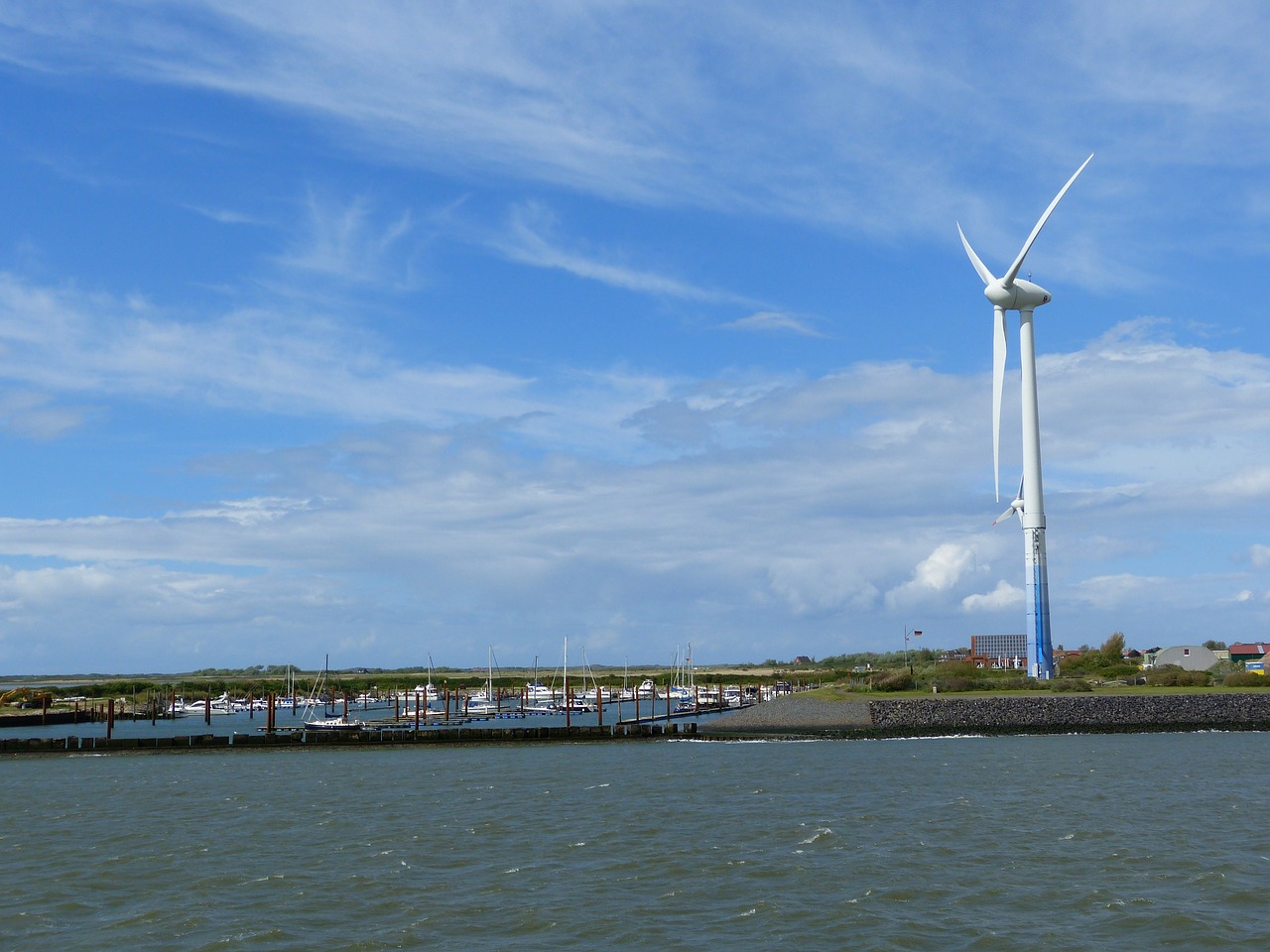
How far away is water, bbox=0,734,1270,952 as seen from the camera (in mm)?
26938

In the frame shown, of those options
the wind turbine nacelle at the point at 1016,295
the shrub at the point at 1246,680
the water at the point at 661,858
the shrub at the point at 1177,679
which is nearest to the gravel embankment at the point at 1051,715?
the shrub at the point at 1246,680

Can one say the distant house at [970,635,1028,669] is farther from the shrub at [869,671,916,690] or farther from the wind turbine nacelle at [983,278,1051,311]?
the wind turbine nacelle at [983,278,1051,311]

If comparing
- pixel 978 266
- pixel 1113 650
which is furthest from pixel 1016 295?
pixel 1113 650

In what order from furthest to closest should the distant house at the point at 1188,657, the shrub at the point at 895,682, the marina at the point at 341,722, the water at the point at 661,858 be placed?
the distant house at the point at 1188,657 → the shrub at the point at 895,682 → the marina at the point at 341,722 → the water at the point at 661,858

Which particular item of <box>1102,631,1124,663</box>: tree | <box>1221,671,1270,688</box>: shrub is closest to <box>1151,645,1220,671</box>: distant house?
<box>1102,631,1124,663</box>: tree

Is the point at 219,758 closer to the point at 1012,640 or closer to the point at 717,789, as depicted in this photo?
the point at 717,789

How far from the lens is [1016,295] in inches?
4023

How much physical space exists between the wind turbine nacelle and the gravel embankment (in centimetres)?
3415

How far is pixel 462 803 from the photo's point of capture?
170ft

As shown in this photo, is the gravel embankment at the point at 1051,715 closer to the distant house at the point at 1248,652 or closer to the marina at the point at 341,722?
the marina at the point at 341,722

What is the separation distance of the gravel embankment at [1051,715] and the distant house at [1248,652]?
6309 cm

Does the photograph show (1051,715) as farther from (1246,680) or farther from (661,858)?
(661,858)

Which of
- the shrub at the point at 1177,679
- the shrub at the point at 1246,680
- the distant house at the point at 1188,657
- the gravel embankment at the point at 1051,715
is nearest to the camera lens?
the gravel embankment at the point at 1051,715

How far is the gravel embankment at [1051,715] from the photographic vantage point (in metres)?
89.6
